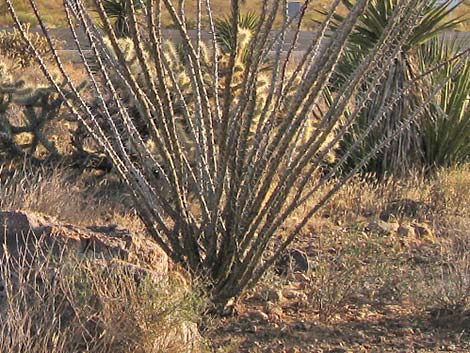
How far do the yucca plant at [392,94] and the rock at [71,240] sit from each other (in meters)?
5.00

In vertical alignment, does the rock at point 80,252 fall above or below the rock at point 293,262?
above

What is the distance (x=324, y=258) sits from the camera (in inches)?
239

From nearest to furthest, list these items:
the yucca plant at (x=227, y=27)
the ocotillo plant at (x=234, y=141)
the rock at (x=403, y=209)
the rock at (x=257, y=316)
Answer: the ocotillo plant at (x=234, y=141) < the rock at (x=257, y=316) < the rock at (x=403, y=209) < the yucca plant at (x=227, y=27)

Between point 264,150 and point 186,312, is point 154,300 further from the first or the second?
point 264,150

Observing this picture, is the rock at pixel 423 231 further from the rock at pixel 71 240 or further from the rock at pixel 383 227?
the rock at pixel 71 240

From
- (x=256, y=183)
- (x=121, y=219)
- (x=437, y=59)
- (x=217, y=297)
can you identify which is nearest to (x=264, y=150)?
(x=256, y=183)

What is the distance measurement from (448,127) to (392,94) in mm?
702

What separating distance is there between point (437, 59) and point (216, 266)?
18.9 feet

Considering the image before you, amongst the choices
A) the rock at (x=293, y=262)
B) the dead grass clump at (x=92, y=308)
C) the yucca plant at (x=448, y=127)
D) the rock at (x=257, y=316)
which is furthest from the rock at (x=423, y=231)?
the dead grass clump at (x=92, y=308)

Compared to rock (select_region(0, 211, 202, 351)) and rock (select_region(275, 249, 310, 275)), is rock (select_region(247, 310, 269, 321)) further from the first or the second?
rock (select_region(275, 249, 310, 275))

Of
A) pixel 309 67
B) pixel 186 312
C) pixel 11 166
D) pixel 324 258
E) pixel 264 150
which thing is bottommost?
pixel 11 166

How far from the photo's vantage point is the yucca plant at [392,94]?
938 cm

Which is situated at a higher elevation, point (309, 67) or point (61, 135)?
point (309, 67)

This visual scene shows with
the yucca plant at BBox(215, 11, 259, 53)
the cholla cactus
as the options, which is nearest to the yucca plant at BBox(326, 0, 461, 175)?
the yucca plant at BBox(215, 11, 259, 53)
